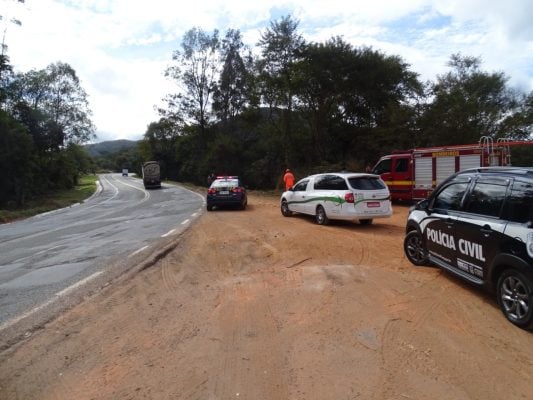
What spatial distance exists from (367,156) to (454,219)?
25.8 metres

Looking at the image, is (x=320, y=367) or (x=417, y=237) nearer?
(x=320, y=367)

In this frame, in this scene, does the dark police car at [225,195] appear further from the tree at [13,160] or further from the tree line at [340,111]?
the tree at [13,160]

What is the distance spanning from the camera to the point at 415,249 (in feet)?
26.4

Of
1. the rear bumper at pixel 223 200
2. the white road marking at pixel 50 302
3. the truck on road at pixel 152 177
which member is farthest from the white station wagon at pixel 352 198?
the truck on road at pixel 152 177

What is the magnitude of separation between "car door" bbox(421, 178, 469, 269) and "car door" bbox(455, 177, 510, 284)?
19 cm

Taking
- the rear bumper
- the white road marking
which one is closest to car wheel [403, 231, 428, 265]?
the white road marking

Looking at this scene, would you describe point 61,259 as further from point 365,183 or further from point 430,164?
point 430,164

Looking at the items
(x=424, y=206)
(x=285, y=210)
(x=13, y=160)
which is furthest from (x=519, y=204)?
(x=13, y=160)

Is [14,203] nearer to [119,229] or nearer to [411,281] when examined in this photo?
[119,229]

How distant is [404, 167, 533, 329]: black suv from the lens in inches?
197

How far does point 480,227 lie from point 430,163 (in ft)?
47.1

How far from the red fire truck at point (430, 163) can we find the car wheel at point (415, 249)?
420 inches

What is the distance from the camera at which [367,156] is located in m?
31.8

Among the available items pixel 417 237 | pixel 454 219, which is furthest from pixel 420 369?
pixel 417 237
